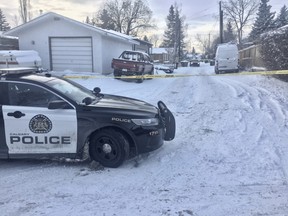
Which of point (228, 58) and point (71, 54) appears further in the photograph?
point (228, 58)

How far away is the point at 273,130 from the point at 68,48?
18.5m

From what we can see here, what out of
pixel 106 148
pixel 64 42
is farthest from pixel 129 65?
pixel 106 148

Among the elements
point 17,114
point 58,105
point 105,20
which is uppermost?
point 105,20

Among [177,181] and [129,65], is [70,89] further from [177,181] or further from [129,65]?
[129,65]

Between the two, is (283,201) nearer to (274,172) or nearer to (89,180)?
(274,172)

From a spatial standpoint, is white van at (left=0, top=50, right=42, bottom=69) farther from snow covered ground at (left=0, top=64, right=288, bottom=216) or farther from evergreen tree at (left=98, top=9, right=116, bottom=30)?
evergreen tree at (left=98, top=9, right=116, bottom=30)

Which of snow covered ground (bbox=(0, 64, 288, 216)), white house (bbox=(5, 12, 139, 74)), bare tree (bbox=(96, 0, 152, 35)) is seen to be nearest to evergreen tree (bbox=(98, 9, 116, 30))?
bare tree (bbox=(96, 0, 152, 35))

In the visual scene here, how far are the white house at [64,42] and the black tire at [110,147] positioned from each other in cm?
1804

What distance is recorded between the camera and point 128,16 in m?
62.8

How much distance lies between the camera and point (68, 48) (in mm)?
23641

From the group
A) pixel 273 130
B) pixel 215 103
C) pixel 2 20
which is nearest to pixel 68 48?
pixel 215 103

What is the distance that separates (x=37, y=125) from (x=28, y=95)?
551mm

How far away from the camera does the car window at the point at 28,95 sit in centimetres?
566

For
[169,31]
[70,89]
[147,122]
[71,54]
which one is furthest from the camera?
[169,31]
